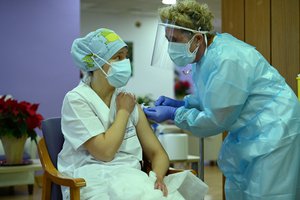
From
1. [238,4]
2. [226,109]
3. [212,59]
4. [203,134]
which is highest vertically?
[238,4]

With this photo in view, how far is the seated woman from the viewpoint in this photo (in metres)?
1.92

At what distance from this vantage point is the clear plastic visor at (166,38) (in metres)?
2.07

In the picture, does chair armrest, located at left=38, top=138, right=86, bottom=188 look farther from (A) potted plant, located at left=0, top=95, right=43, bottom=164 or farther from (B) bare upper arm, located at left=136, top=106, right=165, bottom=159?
(A) potted plant, located at left=0, top=95, right=43, bottom=164

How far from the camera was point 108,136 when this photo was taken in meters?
1.94

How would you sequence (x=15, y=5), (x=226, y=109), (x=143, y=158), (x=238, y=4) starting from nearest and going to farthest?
(x=226, y=109), (x=143, y=158), (x=238, y=4), (x=15, y=5)

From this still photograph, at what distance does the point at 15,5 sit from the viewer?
535 cm

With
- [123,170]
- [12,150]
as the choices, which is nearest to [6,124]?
[12,150]

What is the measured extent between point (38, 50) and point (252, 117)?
13.1 ft

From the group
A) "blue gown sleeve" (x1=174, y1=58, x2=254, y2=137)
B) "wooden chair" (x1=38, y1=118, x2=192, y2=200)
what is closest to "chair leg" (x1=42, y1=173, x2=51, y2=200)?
"wooden chair" (x1=38, y1=118, x2=192, y2=200)

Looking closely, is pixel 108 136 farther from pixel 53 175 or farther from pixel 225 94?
pixel 225 94

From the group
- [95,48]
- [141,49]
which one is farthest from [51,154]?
[141,49]

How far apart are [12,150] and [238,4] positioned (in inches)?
106

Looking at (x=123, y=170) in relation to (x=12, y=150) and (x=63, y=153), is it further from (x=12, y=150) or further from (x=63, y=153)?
(x=12, y=150)

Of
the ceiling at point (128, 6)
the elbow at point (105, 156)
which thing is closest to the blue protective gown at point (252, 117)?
the elbow at point (105, 156)
